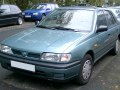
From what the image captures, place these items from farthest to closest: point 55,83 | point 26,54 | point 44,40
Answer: point 55,83 < point 44,40 < point 26,54

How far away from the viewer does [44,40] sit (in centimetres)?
481

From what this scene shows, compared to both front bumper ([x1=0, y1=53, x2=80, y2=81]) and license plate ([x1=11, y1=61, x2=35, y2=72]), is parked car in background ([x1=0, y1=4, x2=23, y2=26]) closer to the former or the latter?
license plate ([x1=11, y1=61, x2=35, y2=72])

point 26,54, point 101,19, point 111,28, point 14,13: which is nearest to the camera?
point 26,54

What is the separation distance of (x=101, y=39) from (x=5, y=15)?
10.1 meters

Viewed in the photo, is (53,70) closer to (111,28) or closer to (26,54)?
(26,54)

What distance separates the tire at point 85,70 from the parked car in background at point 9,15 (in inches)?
403

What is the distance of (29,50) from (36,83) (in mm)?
870

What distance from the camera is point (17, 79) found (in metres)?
5.13

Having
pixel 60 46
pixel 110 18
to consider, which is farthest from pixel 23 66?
pixel 110 18

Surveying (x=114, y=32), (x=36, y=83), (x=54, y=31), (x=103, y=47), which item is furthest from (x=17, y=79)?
(x=114, y=32)

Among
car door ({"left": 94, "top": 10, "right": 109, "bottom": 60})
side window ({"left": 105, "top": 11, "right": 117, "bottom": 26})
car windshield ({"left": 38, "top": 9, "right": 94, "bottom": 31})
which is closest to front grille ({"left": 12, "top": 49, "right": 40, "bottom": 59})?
car windshield ({"left": 38, "top": 9, "right": 94, "bottom": 31})

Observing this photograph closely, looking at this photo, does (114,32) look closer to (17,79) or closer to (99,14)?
(99,14)

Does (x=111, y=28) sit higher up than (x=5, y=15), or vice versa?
(x=111, y=28)

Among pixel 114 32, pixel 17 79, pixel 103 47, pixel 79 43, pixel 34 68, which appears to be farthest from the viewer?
pixel 114 32
